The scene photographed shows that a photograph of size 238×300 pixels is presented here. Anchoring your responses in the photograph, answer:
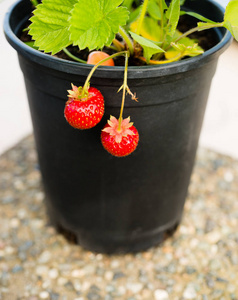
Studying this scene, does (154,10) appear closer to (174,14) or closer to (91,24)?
(174,14)

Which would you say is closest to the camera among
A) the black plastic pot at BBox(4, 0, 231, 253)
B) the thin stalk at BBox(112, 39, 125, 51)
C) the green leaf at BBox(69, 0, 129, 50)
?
the green leaf at BBox(69, 0, 129, 50)

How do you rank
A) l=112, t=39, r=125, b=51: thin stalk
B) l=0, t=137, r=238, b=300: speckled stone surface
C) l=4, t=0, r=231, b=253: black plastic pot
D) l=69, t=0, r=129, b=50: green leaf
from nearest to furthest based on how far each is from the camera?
l=69, t=0, r=129, b=50: green leaf
l=4, t=0, r=231, b=253: black plastic pot
l=112, t=39, r=125, b=51: thin stalk
l=0, t=137, r=238, b=300: speckled stone surface

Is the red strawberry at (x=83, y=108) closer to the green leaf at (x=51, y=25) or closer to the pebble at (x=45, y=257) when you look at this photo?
the green leaf at (x=51, y=25)

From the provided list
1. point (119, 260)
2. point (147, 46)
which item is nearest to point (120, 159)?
point (147, 46)

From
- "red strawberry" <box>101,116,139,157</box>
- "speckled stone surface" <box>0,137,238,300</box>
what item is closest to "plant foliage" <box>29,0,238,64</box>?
"red strawberry" <box>101,116,139,157</box>

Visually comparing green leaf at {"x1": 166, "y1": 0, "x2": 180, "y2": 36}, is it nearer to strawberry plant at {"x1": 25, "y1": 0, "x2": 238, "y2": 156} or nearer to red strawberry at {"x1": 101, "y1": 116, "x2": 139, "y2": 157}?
strawberry plant at {"x1": 25, "y1": 0, "x2": 238, "y2": 156}

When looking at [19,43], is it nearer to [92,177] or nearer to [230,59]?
[92,177]
